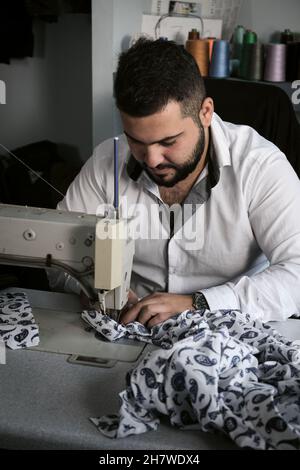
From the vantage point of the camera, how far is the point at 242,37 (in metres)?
3.94

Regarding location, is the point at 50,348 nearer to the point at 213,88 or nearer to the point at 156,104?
the point at 156,104

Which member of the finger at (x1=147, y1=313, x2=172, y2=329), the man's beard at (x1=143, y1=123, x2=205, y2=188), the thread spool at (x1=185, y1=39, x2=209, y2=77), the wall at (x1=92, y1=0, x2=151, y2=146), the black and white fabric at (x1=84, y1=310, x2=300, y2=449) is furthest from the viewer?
the thread spool at (x1=185, y1=39, x2=209, y2=77)

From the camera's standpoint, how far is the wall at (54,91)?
14.3 feet

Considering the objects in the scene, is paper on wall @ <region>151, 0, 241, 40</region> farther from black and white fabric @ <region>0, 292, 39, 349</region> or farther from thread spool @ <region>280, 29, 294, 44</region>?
black and white fabric @ <region>0, 292, 39, 349</region>

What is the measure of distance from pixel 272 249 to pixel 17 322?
0.71 meters

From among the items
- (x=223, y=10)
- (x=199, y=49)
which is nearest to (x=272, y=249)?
(x=199, y=49)

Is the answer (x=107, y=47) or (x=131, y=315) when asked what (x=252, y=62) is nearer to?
(x=107, y=47)

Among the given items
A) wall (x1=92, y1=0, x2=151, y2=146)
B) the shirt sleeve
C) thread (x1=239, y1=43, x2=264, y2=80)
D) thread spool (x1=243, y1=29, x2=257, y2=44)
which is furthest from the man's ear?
thread spool (x1=243, y1=29, x2=257, y2=44)

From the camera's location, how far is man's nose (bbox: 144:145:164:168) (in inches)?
65.1

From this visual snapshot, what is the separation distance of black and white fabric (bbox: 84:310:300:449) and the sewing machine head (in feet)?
0.87

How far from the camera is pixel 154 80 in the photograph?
161 cm

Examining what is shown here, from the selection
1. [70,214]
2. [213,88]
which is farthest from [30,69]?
[70,214]
